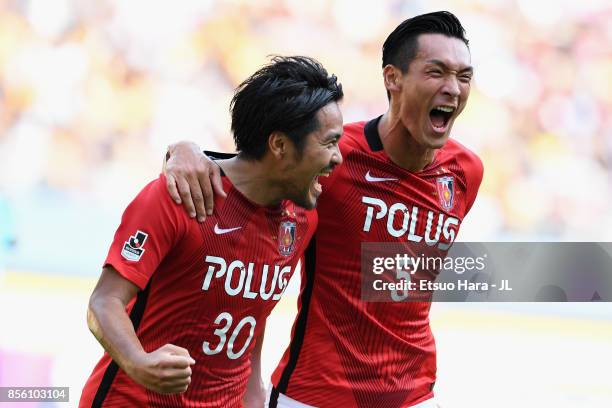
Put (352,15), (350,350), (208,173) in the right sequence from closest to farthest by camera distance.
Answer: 1. (208,173)
2. (350,350)
3. (352,15)

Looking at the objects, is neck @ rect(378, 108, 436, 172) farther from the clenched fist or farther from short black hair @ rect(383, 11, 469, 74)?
the clenched fist

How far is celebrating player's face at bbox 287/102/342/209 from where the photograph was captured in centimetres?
323

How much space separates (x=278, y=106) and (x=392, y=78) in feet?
2.86

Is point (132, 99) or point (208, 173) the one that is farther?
point (132, 99)

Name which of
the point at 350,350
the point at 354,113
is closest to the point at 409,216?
the point at 350,350

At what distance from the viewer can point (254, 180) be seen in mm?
3250

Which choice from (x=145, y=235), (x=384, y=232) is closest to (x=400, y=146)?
(x=384, y=232)

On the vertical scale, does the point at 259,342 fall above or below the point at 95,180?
below

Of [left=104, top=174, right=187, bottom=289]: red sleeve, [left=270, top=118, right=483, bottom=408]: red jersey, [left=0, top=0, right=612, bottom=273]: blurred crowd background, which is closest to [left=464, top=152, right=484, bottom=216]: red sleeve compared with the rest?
[left=270, top=118, right=483, bottom=408]: red jersey

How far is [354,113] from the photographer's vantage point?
948cm

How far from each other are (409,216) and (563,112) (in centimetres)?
627

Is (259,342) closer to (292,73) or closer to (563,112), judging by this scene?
(292,73)

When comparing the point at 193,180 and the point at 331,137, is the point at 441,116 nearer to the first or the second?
the point at 331,137

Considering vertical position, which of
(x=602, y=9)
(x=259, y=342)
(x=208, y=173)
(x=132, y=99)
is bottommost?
(x=259, y=342)
